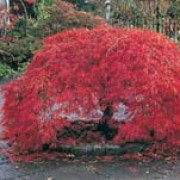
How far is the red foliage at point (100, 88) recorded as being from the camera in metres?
5.15

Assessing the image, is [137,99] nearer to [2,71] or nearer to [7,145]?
[7,145]

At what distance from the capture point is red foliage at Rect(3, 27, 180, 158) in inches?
203

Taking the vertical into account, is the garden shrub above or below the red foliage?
above

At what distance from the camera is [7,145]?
577 centimetres

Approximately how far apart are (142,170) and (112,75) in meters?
0.99

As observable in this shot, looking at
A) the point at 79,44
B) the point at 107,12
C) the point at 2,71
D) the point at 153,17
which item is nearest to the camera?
the point at 79,44

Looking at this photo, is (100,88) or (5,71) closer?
(100,88)

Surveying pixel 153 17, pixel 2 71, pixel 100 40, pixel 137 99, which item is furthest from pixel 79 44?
pixel 153 17

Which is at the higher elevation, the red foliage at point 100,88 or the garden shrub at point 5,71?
the garden shrub at point 5,71

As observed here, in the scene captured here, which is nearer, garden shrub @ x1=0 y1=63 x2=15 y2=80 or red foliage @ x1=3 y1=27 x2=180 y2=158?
red foliage @ x1=3 y1=27 x2=180 y2=158

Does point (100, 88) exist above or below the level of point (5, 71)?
below

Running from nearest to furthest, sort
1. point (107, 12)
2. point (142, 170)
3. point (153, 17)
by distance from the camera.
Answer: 1. point (142, 170)
2. point (153, 17)
3. point (107, 12)

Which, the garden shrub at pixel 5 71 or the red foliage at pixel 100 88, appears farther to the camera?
the garden shrub at pixel 5 71

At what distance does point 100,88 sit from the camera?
5289 millimetres
